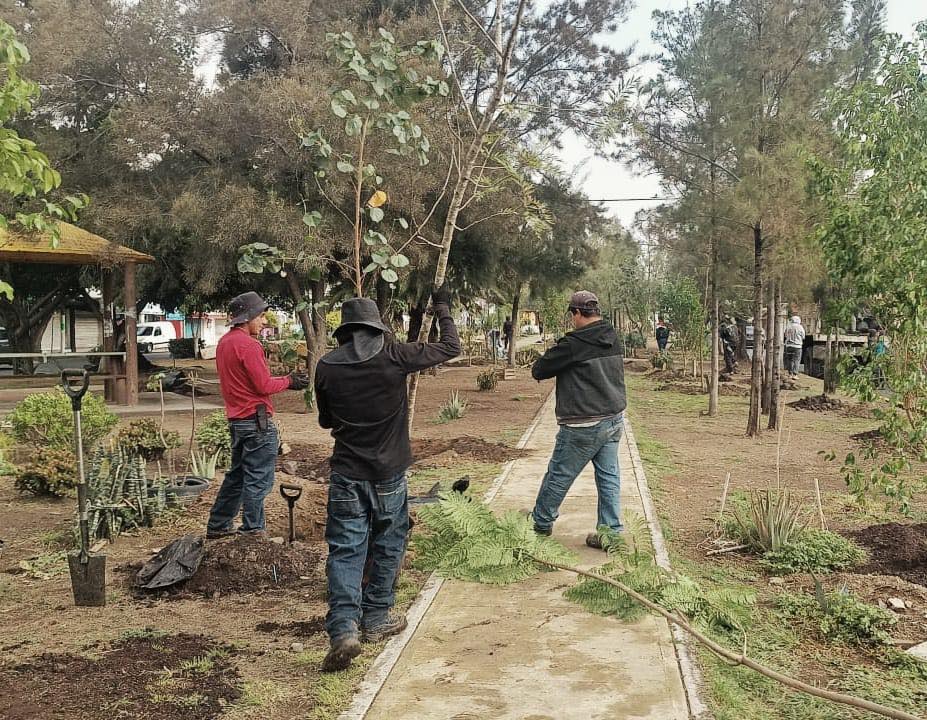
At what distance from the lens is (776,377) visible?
13.6m

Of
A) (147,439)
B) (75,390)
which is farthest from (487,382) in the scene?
(75,390)

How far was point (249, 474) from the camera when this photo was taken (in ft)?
20.2

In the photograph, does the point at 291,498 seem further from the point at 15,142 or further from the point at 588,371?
the point at 15,142

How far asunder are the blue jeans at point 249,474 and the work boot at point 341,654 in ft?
7.24

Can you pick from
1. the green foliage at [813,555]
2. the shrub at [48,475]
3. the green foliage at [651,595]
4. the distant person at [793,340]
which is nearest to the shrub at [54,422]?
the shrub at [48,475]

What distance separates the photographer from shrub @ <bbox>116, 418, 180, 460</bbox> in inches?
364

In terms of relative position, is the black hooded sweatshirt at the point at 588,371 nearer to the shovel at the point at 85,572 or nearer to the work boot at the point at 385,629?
the work boot at the point at 385,629

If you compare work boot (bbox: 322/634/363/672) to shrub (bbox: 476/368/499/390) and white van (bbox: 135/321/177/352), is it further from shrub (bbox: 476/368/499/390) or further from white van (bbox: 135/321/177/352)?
white van (bbox: 135/321/177/352)

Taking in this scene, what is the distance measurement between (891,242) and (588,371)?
212 cm

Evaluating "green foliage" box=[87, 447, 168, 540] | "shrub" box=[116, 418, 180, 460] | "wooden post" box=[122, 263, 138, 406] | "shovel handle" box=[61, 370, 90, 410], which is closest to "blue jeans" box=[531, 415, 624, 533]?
"shovel handle" box=[61, 370, 90, 410]

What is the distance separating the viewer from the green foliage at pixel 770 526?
6.23 metres

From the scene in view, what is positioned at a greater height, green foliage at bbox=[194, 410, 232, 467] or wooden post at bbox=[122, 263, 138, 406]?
wooden post at bbox=[122, 263, 138, 406]

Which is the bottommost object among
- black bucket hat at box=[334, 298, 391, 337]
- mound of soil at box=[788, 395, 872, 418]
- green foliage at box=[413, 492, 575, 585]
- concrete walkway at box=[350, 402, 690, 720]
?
concrete walkway at box=[350, 402, 690, 720]

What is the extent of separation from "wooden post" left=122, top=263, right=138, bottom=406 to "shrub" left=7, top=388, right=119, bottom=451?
741 centimetres
